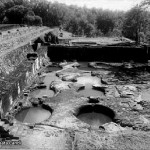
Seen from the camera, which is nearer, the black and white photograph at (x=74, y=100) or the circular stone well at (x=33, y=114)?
the black and white photograph at (x=74, y=100)

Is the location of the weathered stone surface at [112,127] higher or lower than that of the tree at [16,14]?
lower

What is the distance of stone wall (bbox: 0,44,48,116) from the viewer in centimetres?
1026

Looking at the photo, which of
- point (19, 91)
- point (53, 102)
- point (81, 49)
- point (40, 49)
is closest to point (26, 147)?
point (53, 102)

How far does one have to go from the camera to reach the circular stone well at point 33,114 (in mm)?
10367

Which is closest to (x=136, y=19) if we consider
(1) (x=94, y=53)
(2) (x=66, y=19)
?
(1) (x=94, y=53)

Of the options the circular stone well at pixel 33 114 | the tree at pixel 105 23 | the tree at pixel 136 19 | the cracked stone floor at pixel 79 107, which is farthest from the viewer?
the tree at pixel 105 23

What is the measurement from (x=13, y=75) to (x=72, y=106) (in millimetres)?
4210

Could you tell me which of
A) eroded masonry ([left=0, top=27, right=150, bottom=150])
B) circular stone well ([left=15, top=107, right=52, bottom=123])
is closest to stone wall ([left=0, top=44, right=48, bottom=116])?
eroded masonry ([left=0, top=27, right=150, bottom=150])

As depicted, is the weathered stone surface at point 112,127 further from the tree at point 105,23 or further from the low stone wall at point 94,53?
the tree at point 105,23

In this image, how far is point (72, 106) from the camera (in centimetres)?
1131

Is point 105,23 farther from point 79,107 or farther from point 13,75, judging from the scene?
point 79,107

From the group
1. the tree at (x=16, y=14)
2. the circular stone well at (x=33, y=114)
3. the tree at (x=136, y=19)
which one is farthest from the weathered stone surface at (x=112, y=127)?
the tree at (x=16, y=14)

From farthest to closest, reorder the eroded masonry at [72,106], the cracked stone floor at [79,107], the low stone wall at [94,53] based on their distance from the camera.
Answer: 1. the low stone wall at [94,53]
2. the eroded masonry at [72,106]
3. the cracked stone floor at [79,107]

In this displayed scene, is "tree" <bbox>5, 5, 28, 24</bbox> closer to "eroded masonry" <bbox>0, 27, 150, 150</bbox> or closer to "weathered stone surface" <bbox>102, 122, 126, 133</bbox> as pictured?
"eroded masonry" <bbox>0, 27, 150, 150</bbox>
